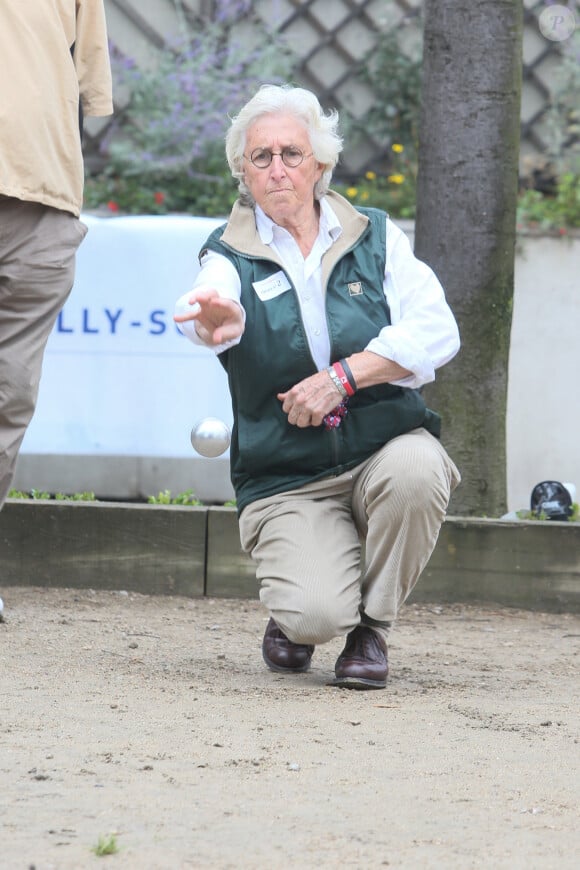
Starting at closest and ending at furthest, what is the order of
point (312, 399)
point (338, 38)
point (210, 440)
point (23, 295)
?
point (312, 399) < point (23, 295) < point (210, 440) < point (338, 38)

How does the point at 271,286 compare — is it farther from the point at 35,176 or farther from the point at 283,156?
the point at 35,176

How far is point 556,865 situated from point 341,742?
2.49 ft

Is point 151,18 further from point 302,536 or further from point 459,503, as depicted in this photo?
point 302,536

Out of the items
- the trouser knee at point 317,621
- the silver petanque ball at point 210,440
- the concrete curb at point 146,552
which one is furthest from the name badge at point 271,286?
the concrete curb at point 146,552

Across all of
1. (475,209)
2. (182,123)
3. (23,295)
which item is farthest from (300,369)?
(182,123)

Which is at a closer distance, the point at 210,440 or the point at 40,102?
the point at 40,102

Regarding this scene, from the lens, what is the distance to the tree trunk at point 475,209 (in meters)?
4.91

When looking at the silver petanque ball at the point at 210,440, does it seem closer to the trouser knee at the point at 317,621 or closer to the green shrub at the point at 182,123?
the trouser knee at the point at 317,621

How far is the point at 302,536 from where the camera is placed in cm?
349

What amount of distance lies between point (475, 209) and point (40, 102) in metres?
1.63

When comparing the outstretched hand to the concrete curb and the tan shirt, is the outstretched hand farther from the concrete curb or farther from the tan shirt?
the concrete curb

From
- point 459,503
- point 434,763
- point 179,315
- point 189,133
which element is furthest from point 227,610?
point 189,133

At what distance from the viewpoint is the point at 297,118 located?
3598 millimetres

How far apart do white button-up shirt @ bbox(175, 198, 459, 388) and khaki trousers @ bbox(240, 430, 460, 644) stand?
0.68 ft
